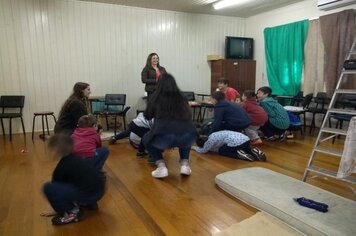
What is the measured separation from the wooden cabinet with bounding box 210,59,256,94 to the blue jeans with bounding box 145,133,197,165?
13.9 ft

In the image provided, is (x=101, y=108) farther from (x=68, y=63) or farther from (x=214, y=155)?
(x=214, y=155)

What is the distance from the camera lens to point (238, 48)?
721 cm

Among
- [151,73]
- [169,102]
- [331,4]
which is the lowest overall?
[169,102]

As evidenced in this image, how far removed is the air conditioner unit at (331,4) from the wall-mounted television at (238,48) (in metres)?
2.09

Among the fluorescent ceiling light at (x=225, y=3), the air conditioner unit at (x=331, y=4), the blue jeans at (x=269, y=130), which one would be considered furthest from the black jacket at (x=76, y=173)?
the air conditioner unit at (x=331, y=4)

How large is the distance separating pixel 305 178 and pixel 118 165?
224 cm

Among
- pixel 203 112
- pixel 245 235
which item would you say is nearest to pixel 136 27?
pixel 203 112

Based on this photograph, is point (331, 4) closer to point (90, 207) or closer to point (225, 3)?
point (225, 3)

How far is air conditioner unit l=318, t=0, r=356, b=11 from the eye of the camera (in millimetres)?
4981

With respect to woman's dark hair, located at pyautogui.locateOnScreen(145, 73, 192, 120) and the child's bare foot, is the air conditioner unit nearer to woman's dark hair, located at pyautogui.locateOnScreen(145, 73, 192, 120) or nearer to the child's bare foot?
woman's dark hair, located at pyautogui.locateOnScreen(145, 73, 192, 120)

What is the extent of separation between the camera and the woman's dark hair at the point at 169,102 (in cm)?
287

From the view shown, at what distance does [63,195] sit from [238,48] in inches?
247

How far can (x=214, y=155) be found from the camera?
3938mm

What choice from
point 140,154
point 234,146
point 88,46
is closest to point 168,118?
point 140,154
